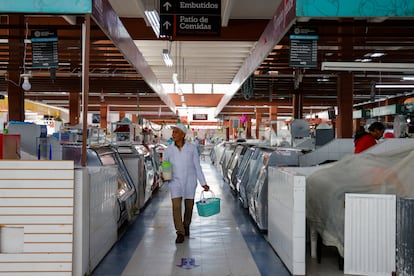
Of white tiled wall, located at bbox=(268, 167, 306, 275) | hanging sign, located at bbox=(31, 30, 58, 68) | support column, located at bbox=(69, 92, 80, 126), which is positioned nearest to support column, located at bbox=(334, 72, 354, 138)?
white tiled wall, located at bbox=(268, 167, 306, 275)

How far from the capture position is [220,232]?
684cm

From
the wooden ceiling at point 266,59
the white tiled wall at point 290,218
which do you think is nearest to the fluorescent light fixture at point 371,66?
the wooden ceiling at point 266,59

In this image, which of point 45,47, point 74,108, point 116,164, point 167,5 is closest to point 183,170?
point 116,164

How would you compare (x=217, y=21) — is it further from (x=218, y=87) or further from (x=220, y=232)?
(x=218, y=87)

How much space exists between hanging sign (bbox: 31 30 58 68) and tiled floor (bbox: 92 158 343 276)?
10.4ft

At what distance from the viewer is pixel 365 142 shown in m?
6.45

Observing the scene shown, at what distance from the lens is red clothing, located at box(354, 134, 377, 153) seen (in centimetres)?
641

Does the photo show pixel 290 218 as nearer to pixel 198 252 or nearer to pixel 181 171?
pixel 198 252

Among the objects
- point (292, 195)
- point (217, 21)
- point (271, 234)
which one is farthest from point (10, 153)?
point (217, 21)

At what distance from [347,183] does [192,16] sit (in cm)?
477

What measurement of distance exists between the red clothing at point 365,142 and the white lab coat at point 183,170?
231 centimetres

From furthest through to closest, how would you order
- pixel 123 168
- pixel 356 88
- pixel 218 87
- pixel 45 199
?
pixel 218 87 < pixel 356 88 < pixel 123 168 < pixel 45 199

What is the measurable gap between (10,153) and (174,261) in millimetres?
2168

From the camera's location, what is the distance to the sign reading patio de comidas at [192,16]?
8.12m
